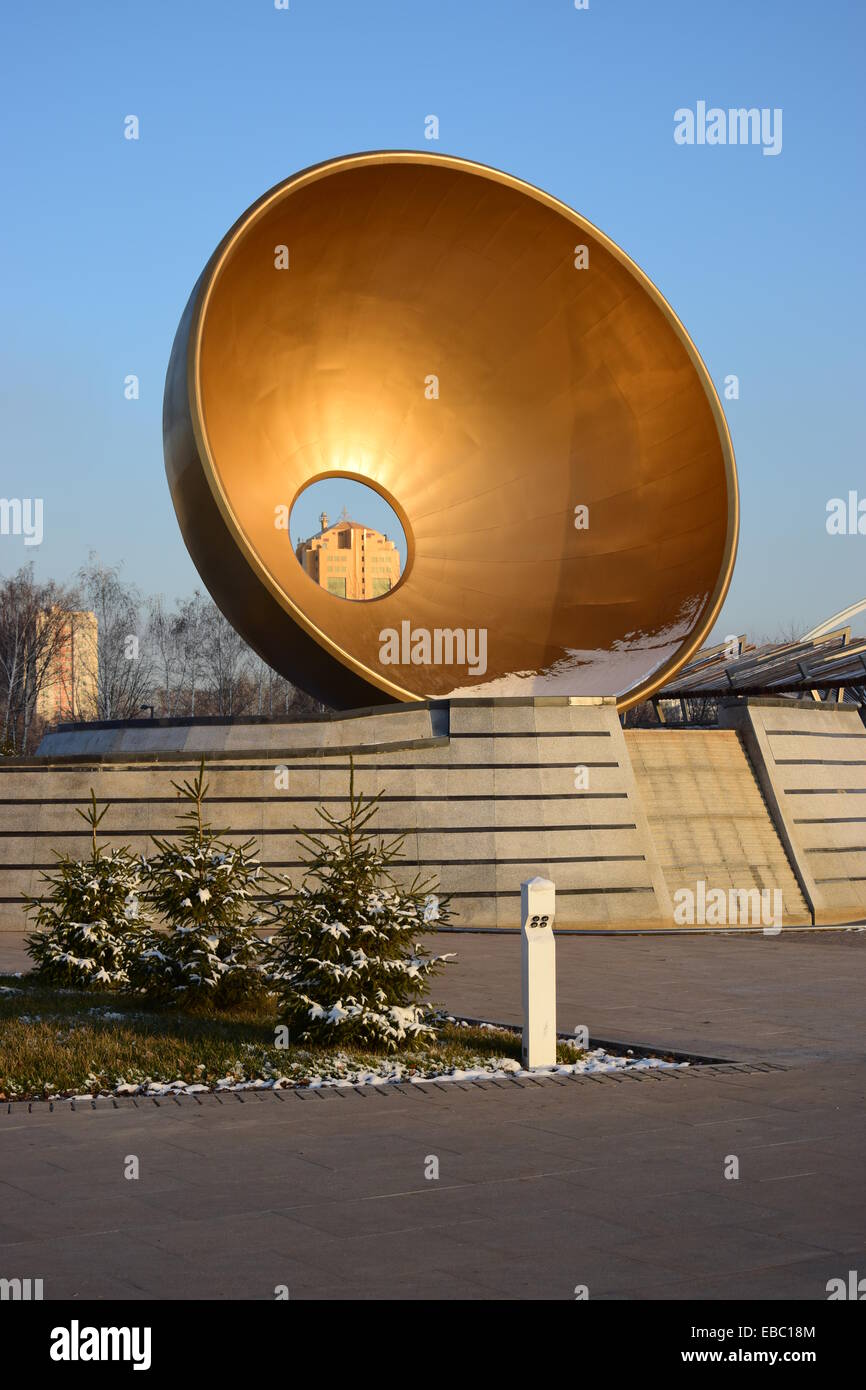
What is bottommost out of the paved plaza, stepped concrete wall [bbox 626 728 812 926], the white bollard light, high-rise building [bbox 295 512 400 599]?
the paved plaza

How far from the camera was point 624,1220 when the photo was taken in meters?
6.13

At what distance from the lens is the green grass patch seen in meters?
9.27

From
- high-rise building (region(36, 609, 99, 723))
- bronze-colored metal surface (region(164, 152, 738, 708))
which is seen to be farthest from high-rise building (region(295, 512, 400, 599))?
high-rise building (region(36, 609, 99, 723))

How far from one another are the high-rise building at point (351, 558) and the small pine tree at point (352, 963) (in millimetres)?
16850

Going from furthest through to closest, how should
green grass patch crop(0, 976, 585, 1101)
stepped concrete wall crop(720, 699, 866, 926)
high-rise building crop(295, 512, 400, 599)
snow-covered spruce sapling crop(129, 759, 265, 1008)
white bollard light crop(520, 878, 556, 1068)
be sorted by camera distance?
high-rise building crop(295, 512, 400, 599), stepped concrete wall crop(720, 699, 866, 926), snow-covered spruce sapling crop(129, 759, 265, 1008), white bollard light crop(520, 878, 556, 1068), green grass patch crop(0, 976, 585, 1101)

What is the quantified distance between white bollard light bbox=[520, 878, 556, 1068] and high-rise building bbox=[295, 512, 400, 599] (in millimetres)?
17582

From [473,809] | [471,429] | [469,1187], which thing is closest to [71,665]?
[471,429]

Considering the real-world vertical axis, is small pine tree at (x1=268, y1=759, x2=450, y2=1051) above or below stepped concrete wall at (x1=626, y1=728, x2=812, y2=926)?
below

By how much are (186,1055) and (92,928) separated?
4.13 m

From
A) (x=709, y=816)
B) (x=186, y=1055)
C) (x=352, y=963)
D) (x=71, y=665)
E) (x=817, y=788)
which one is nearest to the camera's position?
(x=186, y=1055)

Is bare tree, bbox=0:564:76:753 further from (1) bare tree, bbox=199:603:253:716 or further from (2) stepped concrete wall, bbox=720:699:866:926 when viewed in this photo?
(2) stepped concrete wall, bbox=720:699:866:926

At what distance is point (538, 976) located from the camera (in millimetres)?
9867

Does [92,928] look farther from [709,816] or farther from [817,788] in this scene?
[817,788]
